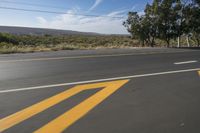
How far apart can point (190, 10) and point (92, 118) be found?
2606cm

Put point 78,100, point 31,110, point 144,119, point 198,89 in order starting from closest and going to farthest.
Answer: point 144,119, point 31,110, point 78,100, point 198,89

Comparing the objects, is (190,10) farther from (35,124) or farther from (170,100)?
(35,124)

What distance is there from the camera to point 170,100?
17.5ft

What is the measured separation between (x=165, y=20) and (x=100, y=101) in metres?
24.1

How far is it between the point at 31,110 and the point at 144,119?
1.99 metres

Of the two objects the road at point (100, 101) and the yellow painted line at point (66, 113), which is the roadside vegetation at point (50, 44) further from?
the yellow painted line at point (66, 113)

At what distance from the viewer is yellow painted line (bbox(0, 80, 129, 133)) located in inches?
158

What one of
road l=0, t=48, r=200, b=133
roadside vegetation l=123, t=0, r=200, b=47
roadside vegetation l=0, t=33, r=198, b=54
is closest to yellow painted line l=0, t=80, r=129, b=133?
road l=0, t=48, r=200, b=133

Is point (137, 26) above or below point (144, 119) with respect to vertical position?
above

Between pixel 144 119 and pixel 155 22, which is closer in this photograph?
pixel 144 119

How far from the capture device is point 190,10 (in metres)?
27.6

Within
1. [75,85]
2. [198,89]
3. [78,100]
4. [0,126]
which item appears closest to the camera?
[0,126]

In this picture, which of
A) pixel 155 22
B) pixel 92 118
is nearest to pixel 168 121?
pixel 92 118

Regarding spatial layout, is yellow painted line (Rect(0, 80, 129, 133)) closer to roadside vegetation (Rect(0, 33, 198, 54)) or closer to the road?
the road
